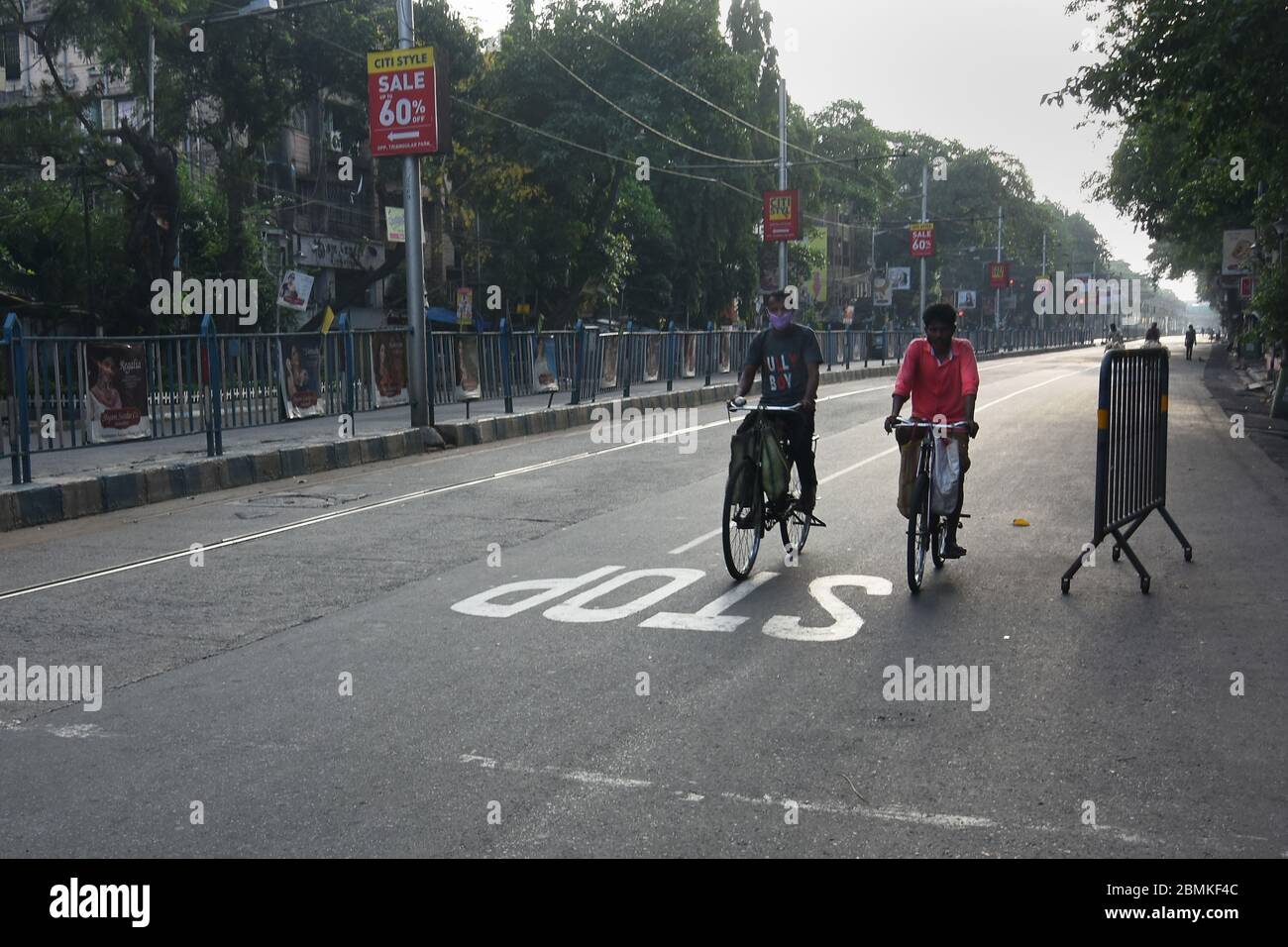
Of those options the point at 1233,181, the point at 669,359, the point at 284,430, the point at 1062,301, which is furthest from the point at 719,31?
the point at 1062,301

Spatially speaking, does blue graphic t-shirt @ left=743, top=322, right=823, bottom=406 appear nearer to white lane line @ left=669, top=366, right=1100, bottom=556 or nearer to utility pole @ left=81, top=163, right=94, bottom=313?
white lane line @ left=669, top=366, right=1100, bottom=556

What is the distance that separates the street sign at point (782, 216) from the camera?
43.2 meters

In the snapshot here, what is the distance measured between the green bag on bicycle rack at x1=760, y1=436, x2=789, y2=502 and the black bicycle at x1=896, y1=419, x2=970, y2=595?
848mm

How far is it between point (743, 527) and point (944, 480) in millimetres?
1293

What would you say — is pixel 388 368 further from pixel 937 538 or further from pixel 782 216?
pixel 782 216

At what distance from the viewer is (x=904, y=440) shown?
828 cm

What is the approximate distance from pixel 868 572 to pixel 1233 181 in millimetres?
15799

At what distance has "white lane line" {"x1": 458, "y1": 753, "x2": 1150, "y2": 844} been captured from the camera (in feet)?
13.6

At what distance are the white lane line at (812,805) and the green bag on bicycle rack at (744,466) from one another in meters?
3.92

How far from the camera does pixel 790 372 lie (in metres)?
9.15

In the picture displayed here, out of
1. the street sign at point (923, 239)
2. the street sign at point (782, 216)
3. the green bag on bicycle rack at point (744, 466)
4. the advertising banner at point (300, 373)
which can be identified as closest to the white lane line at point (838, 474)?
the green bag on bicycle rack at point (744, 466)

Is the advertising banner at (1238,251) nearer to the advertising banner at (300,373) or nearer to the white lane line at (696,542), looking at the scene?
the advertising banner at (300,373)

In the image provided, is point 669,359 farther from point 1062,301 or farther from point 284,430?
point 1062,301

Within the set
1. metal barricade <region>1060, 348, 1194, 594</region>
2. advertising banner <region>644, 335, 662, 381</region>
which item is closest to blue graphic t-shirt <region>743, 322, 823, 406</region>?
metal barricade <region>1060, 348, 1194, 594</region>
